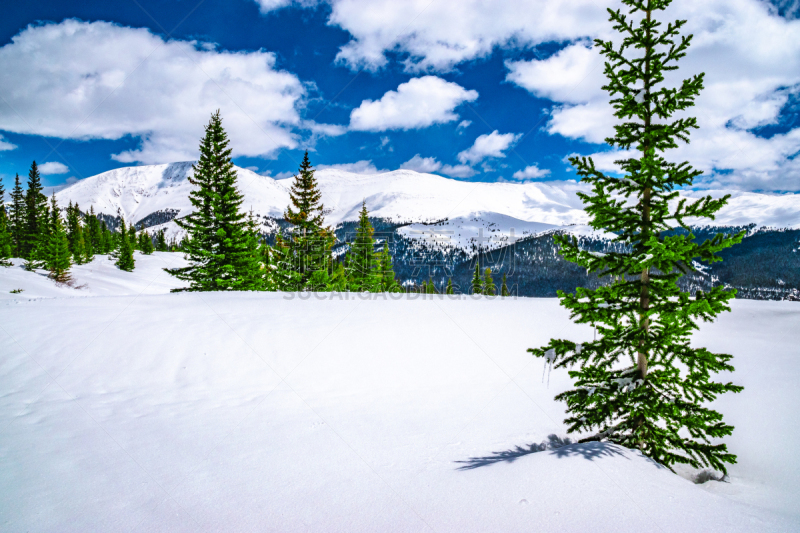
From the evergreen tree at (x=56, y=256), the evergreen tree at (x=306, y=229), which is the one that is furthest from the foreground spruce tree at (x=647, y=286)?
the evergreen tree at (x=56, y=256)

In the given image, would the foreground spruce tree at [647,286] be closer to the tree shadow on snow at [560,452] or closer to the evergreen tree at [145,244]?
the tree shadow on snow at [560,452]

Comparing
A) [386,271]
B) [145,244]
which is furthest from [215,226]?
[145,244]

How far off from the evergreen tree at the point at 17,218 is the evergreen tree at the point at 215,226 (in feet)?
186

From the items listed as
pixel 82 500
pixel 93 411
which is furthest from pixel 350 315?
pixel 82 500

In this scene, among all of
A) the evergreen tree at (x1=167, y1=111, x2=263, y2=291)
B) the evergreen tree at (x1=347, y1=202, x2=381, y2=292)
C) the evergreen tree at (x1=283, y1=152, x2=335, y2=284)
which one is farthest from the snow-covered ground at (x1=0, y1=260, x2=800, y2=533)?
the evergreen tree at (x1=347, y1=202, x2=381, y2=292)

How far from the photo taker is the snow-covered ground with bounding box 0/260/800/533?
3635mm

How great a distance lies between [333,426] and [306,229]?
64.4 feet

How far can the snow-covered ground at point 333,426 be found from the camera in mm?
3635

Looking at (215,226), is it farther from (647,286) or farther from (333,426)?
(647,286)

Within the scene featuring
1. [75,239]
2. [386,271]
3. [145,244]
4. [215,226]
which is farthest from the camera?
[145,244]

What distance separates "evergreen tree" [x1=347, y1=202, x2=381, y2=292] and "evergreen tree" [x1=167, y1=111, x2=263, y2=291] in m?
10.1

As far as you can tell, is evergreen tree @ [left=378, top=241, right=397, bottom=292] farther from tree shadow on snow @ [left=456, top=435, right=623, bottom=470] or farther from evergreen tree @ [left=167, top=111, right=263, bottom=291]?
tree shadow on snow @ [left=456, top=435, right=623, bottom=470]

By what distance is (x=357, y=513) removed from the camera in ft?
12.3

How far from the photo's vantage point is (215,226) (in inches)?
906
